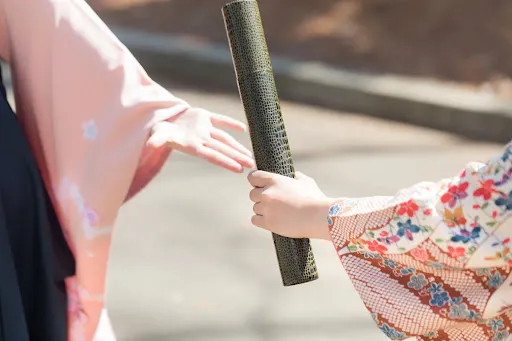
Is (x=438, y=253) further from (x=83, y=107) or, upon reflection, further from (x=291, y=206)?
(x=83, y=107)

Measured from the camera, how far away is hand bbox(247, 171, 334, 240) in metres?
1.40

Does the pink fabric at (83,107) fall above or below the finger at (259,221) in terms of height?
above

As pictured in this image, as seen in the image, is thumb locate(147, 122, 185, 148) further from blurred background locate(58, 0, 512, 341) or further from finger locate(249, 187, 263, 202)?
blurred background locate(58, 0, 512, 341)

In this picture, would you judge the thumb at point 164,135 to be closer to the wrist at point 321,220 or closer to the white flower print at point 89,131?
the white flower print at point 89,131

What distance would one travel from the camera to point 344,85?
16.1ft

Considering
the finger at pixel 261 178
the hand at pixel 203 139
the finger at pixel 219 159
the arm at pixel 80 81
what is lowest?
the finger at pixel 261 178

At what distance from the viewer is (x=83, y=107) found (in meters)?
1.67

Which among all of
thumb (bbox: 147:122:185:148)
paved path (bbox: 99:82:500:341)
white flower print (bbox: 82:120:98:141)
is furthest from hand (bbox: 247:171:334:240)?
paved path (bbox: 99:82:500:341)

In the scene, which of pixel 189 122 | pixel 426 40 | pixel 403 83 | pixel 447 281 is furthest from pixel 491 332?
pixel 426 40

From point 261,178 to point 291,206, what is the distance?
7 centimetres

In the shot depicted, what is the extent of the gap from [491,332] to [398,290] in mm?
159

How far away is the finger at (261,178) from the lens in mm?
1398

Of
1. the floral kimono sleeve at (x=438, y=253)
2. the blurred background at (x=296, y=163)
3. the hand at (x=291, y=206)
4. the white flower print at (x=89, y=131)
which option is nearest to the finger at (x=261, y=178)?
the hand at (x=291, y=206)

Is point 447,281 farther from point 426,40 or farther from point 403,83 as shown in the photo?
point 426,40
